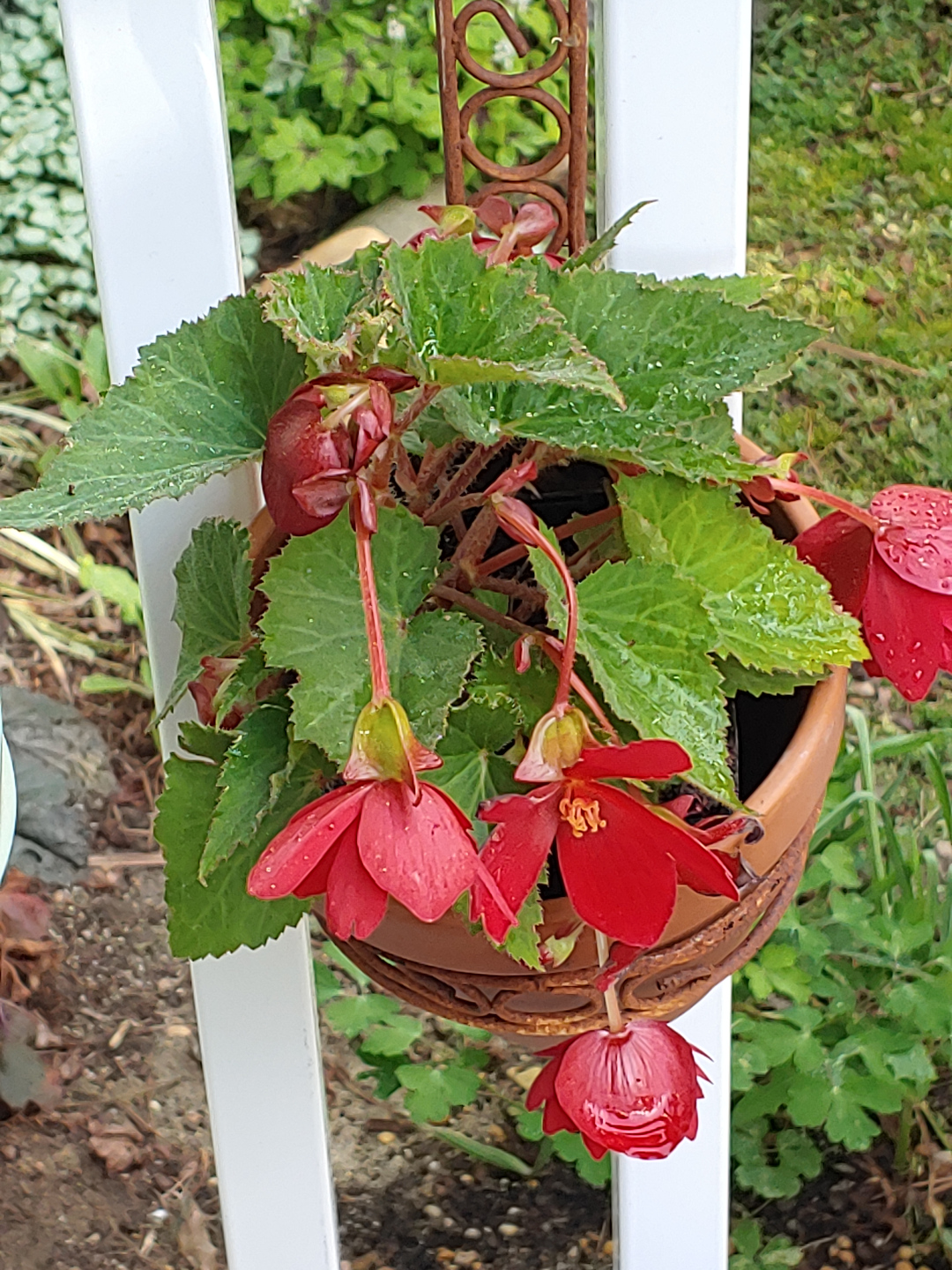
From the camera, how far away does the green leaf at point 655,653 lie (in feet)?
1.21

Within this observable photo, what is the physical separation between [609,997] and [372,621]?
17 cm

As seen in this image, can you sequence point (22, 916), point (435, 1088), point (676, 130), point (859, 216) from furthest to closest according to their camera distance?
point (859, 216) → point (22, 916) → point (435, 1088) → point (676, 130)

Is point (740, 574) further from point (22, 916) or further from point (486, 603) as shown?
point (22, 916)

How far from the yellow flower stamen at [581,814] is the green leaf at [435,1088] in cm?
56

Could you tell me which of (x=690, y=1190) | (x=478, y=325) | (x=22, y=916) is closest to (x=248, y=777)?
(x=478, y=325)

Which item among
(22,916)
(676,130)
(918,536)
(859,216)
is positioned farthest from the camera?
(859,216)

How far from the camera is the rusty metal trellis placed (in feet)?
1.51

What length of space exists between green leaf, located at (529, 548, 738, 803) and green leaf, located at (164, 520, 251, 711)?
132mm

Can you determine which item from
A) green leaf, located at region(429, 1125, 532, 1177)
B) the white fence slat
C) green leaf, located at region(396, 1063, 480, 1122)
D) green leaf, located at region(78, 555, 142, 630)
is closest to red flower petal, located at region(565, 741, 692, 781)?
the white fence slat

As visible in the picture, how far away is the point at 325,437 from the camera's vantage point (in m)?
0.33

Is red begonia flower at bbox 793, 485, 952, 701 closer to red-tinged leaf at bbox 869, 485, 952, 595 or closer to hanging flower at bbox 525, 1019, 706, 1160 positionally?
red-tinged leaf at bbox 869, 485, 952, 595

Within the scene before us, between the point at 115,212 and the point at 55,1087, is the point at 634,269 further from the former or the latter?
the point at 55,1087

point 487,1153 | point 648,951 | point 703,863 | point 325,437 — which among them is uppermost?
point 325,437

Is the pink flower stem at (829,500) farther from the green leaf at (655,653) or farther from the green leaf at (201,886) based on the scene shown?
the green leaf at (201,886)
